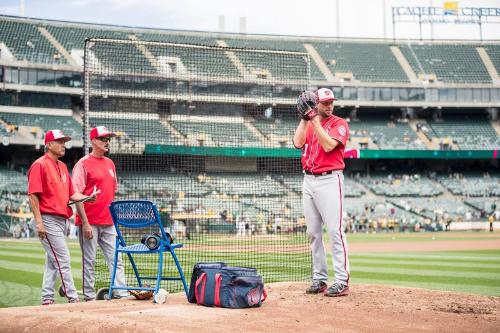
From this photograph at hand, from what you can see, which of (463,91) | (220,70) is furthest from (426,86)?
(220,70)

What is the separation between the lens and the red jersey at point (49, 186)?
812cm

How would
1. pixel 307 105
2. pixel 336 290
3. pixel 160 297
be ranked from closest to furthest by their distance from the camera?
pixel 160 297
pixel 307 105
pixel 336 290

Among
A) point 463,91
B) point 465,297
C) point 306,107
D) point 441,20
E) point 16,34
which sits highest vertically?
point 441,20

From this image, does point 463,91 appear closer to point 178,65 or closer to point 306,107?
point 178,65

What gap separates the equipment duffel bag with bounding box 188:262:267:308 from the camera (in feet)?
23.2

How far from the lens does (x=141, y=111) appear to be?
1200 cm

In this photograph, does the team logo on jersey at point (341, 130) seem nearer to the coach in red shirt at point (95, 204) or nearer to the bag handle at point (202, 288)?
the bag handle at point (202, 288)

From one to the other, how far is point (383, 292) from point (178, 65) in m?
6.19

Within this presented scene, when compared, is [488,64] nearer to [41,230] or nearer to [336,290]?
[336,290]

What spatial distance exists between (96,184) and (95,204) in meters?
0.29

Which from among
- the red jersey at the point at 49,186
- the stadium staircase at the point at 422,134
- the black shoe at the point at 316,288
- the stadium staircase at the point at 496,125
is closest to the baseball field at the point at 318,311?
the black shoe at the point at 316,288

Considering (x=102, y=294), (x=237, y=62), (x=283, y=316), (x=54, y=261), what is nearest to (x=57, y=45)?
(x=237, y=62)

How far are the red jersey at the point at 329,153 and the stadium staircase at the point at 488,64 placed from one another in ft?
175

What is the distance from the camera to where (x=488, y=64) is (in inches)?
2340
